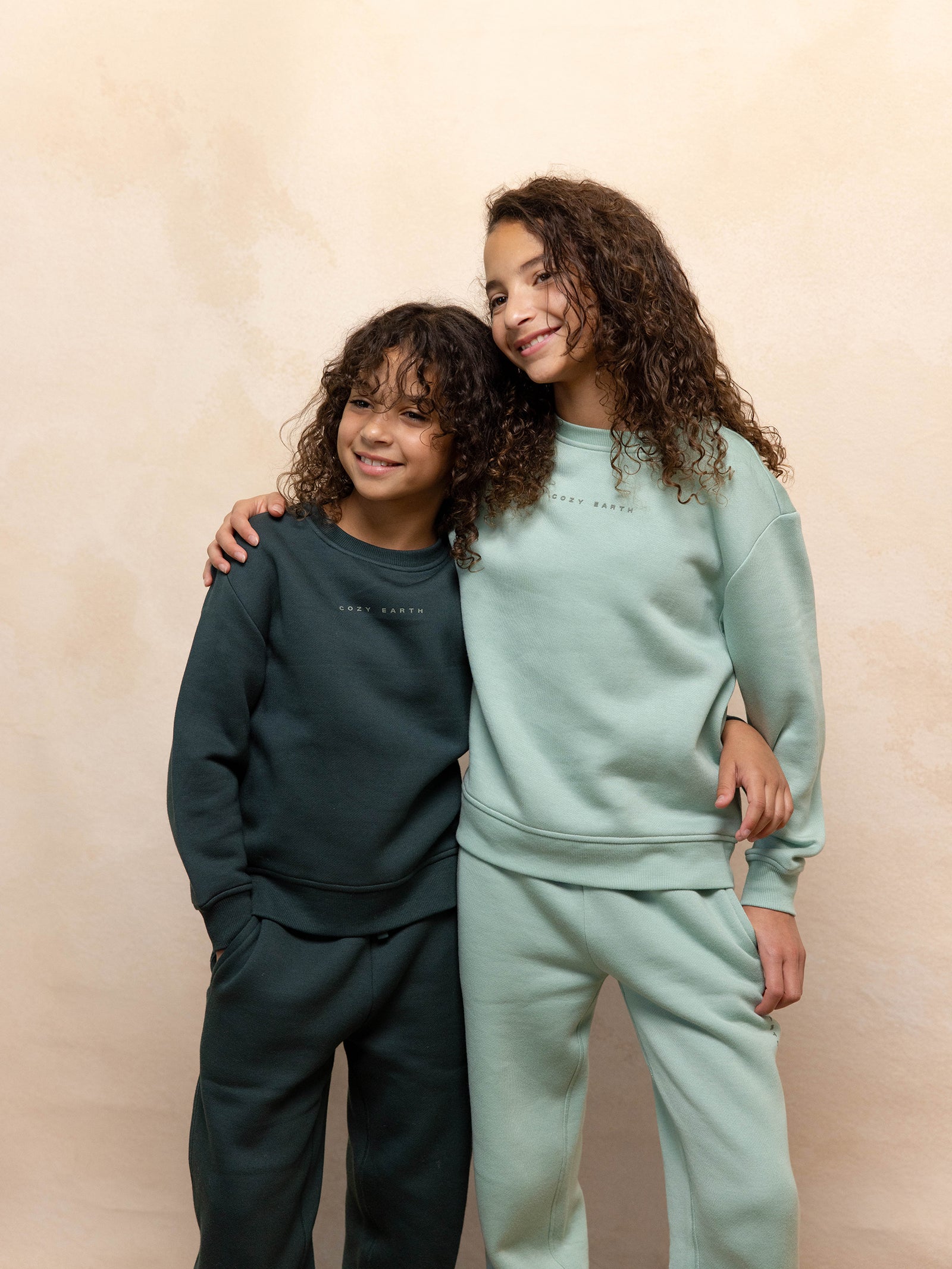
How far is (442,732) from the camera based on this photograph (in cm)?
129

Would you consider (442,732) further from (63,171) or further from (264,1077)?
(63,171)

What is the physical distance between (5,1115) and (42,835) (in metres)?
0.49

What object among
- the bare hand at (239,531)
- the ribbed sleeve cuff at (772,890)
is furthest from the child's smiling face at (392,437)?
the ribbed sleeve cuff at (772,890)

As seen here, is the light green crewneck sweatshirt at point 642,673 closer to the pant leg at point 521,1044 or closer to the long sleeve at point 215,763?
the pant leg at point 521,1044

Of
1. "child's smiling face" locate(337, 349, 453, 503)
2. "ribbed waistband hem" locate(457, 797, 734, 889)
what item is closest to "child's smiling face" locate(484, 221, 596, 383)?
"child's smiling face" locate(337, 349, 453, 503)

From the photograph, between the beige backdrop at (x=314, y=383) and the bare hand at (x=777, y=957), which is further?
the beige backdrop at (x=314, y=383)

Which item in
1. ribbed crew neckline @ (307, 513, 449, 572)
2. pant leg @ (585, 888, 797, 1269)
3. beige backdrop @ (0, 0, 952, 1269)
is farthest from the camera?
beige backdrop @ (0, 0, 952, 1269)

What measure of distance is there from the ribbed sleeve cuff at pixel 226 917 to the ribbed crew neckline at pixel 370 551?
40cm

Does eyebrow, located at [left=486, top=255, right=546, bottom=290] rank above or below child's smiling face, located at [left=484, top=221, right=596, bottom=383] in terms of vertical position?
above

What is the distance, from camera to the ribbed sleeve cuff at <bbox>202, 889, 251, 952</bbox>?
1201 mm

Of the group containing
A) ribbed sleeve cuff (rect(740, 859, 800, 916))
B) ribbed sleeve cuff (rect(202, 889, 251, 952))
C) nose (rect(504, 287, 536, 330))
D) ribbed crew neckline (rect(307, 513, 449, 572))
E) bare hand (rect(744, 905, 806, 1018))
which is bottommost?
bare hand (rect(744, 905, 806, 1018))

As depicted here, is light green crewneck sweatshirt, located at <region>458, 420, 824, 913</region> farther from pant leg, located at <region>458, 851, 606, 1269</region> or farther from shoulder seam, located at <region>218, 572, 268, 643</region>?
shoulder seam, located at <region>218, 572, 268, 643</region>

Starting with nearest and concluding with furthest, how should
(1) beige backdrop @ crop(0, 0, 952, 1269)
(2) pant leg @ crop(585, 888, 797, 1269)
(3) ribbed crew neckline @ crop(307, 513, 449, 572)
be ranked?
1. (2) pant leg @ crop(585, 888, 797, 1269)
2. (3) ribbed crew neckline @ crop(307, 513, 449, 572)
3. (1) beige backdrop @ crop(0, 0, 952, 1269)

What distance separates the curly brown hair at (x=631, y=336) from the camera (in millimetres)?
1186
